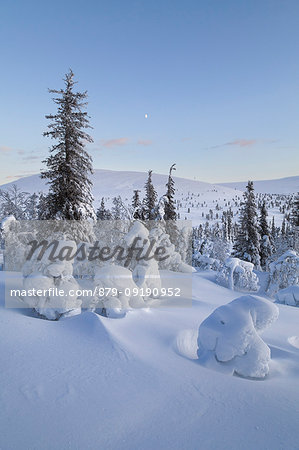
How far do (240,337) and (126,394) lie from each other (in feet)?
9.25

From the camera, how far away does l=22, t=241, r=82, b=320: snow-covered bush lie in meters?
8.39

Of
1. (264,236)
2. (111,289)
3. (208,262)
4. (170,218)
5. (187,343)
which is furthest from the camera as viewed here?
(208,262)

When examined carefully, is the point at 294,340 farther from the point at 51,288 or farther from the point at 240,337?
the point at 51,288

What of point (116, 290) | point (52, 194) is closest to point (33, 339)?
point (116, 290)

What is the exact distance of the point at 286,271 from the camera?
21312 mm

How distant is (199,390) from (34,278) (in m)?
6.61

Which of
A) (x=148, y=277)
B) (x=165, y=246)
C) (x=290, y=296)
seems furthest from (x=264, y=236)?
(x=148, y=277)

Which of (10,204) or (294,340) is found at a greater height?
(10,204)

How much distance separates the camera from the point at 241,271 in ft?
68.3

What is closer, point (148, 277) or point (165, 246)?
point (148, 277)

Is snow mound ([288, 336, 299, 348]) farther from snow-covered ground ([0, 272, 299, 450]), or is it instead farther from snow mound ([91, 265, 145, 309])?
snow mound ([91, 265, 145, 309])

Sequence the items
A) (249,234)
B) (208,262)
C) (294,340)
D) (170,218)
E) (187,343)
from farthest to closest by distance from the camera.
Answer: (208,262) → (249,234) → (170,218) → (294,340) → (187,343)

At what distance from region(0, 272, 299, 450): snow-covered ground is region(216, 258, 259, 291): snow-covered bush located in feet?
44.9

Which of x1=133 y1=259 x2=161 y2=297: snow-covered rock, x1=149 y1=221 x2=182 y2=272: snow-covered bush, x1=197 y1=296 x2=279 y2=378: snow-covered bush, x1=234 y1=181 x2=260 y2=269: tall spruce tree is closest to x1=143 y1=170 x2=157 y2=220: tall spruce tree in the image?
x1=149 y1=221 x2=182 y2=272: snow-covered bush
